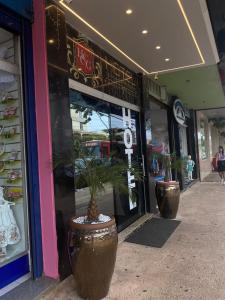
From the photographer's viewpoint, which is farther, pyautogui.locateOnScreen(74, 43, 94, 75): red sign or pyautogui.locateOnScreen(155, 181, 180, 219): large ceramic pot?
pyautogui.locateOnScreen(155, 181, 180, 219): large ceramic pot

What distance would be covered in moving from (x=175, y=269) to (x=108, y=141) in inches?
85.6

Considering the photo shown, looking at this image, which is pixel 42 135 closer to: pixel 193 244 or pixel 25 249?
pixel 25 249

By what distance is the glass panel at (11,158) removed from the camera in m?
2.81

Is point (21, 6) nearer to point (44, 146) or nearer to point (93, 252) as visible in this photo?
point (44, 146)

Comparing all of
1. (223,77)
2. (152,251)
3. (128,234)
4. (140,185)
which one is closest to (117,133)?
(140,185)

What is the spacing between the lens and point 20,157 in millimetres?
2871

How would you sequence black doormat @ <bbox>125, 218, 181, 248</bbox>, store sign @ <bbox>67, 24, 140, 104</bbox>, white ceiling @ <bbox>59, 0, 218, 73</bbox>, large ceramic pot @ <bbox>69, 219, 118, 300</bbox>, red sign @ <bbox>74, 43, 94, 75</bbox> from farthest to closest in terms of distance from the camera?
black doormat @ <bbox>125, 218, 181, 248</bbox>
red sign @ <bbox>74, 43, 94, 75</bbox>
store sign @ <bbox>67, 24, 140, 104</bbox>
white ceiling @ <bbox>59, 0, 218, 73</bbox>
large ceramic pot @ <bbox>69, 219, 118, 300</bbox>

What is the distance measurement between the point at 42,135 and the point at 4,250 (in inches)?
47.8

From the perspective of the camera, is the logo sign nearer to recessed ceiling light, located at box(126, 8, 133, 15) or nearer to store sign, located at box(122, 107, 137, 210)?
store sign, located at box(122, 107, 137, 210)

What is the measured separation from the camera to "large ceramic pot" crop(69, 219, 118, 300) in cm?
236

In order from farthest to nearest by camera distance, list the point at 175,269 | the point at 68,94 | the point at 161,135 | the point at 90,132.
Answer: the point at 161,135
the point at 90,132
the point at 68,94
the point at 175,269

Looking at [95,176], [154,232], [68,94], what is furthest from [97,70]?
[154,232]

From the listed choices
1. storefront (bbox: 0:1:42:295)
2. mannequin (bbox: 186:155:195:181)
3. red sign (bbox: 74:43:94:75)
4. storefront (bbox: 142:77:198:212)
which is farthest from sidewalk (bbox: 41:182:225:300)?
mannequin (bbox: 186:155:195:181)

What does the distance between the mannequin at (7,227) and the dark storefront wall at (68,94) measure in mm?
484
